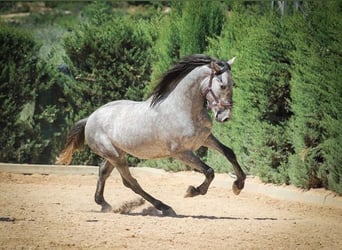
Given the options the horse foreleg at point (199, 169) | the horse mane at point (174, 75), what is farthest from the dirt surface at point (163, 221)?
the horse mane at point (174, 75)

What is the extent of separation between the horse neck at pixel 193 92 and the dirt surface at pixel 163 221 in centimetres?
157

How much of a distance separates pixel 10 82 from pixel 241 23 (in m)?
6.42

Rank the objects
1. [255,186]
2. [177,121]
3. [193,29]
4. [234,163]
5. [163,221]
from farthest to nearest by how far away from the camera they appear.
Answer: [193,29] < [255,186] < [177,121] < [234,163] < [163,221]

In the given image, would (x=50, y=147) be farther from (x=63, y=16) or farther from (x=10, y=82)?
(x=63, y=16)

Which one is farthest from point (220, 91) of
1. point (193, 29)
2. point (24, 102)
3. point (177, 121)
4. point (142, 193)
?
point (24, 102)

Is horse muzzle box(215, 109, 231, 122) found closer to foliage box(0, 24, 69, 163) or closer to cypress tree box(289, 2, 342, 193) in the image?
cypress tree box(289, 2, 342, 193)

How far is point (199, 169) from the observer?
1098cm

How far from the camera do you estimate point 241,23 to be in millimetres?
16969

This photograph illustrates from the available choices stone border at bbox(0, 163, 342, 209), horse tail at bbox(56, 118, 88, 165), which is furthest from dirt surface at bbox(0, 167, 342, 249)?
horse tail at bbox(56, 118, 88, 165)

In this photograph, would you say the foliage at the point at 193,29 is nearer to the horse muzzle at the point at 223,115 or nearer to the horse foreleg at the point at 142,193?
the horse foreleg at the point at 142,193

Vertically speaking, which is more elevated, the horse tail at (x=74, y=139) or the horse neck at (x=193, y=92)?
the horse neck at (x=193, y=92)

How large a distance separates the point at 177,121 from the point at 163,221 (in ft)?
4.67

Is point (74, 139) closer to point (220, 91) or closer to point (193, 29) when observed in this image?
point (220, 91)

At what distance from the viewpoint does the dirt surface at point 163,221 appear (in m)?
8.91
